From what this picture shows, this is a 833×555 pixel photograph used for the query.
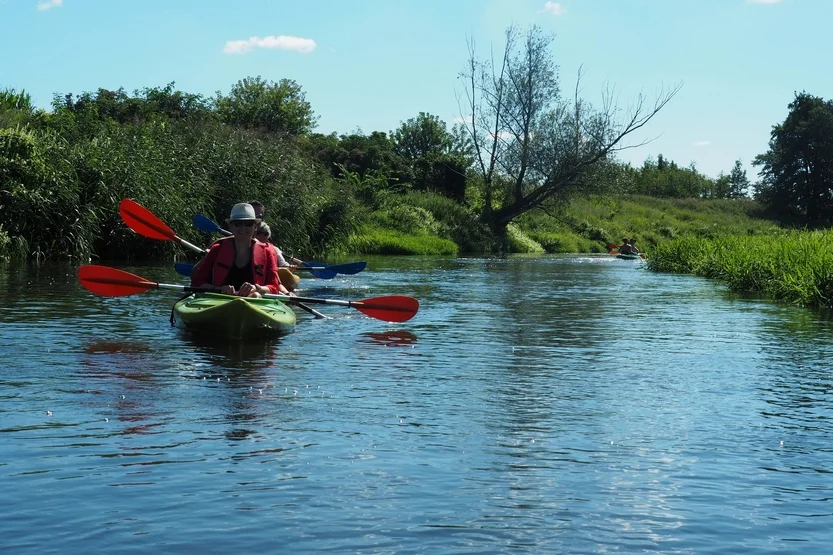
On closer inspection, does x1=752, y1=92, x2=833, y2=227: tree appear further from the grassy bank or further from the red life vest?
the red life vest

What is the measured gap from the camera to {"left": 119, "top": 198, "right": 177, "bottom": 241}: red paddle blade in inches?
535

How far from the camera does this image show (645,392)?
7684 millimetres

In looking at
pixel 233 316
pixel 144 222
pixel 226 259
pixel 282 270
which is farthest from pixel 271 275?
pixel 282 270

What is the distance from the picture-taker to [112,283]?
11.5 m

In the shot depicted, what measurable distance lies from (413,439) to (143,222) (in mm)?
8868

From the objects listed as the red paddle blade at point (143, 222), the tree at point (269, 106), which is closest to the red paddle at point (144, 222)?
the red paddle blade at point (143, 222)

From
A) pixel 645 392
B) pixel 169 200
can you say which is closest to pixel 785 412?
pixel 645 392

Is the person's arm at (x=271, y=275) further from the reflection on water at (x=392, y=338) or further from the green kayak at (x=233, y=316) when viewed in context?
the reflection on water at (x=392, y=338)

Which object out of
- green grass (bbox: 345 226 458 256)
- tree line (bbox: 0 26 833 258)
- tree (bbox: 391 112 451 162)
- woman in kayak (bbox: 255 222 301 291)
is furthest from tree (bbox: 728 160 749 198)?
woman in kayak (bbox: 255 222 301 291)

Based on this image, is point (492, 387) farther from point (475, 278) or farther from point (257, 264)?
point (475, 278)

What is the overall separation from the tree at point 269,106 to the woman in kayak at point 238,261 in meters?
51.5

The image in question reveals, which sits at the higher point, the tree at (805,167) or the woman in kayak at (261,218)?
the tree at (805,167)

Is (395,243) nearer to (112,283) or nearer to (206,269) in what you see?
(112,283)

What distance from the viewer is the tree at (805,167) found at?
6506 centimetres
